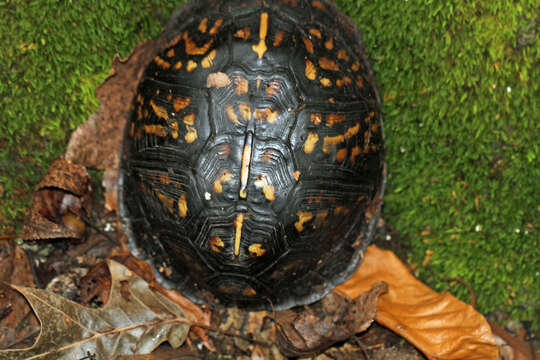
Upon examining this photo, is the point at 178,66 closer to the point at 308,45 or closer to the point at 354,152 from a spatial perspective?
the point at 308,45

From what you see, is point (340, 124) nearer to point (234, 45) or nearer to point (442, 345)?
point (234, 45)

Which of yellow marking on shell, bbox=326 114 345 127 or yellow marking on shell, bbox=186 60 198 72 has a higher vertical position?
yellow marking on shell, bbox=186 60 198 72

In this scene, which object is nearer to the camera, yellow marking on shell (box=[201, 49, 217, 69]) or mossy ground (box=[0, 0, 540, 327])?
yellow marking on shell (box=[201, 49, 217, 69])

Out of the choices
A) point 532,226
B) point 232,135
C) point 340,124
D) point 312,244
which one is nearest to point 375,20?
point 340,124

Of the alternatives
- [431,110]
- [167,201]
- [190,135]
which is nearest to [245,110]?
[190,135]

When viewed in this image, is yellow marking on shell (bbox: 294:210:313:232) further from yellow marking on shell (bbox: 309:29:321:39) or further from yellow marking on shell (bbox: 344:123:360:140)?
yellow marking on shell (bbox: 309:29:321:39)

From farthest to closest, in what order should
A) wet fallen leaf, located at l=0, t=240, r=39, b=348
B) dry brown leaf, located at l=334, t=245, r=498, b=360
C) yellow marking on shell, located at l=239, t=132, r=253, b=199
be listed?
wet fallen leaf, located at l=0, t=240, r=39, b=348, dry brown leaf, located at l=334, t=245, r=498, b=360, yellow marking on shell, located at l=239, t=132, r=253, b=199

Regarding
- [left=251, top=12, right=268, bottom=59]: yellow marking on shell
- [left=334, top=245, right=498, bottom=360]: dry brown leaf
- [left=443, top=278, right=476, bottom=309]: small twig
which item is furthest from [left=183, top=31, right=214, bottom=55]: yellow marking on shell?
[left=443, top=278, right=476, bottom=309]: small twig
